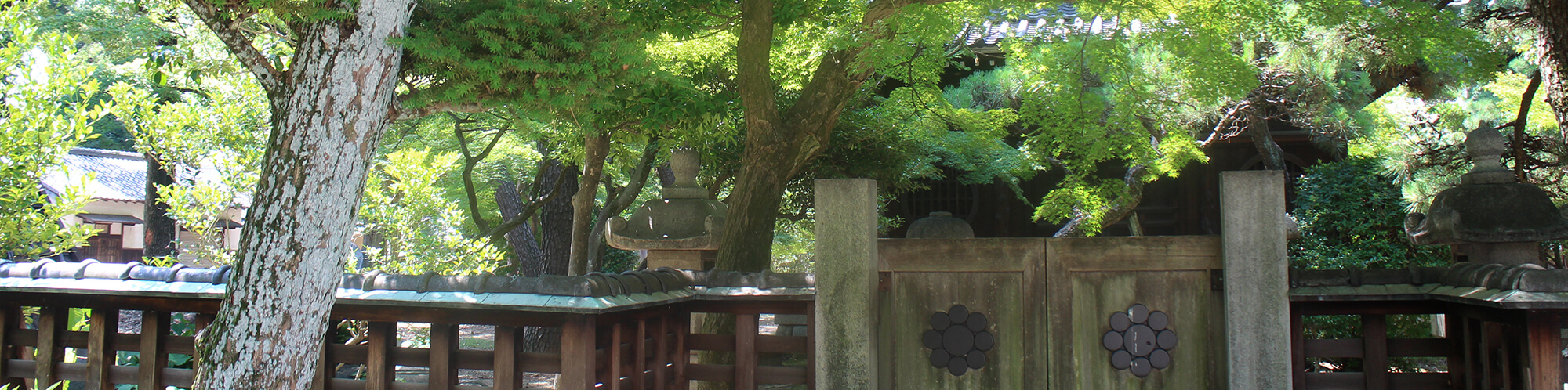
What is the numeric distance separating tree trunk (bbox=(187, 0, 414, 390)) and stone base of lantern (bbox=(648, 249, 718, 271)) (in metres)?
3.33

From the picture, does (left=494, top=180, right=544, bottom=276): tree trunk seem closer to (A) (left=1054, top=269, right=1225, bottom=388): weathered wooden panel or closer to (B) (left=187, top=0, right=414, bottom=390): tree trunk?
(B) (left=187, top=0, right=414, bottom=390): tree trunk

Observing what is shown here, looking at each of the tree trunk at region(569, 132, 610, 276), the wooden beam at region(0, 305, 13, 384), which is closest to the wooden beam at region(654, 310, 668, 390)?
the tree trunk at region(569, 132, 610, 276)

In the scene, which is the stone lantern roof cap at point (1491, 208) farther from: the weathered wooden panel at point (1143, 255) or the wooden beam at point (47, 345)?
the wooden beam at point (47, 345)

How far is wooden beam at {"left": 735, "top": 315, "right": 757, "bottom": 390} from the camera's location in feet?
15.9

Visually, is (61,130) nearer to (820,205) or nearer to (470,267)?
(470,267)

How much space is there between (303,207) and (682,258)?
11.8ft

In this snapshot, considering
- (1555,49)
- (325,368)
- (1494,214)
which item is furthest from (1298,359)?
(325,368)

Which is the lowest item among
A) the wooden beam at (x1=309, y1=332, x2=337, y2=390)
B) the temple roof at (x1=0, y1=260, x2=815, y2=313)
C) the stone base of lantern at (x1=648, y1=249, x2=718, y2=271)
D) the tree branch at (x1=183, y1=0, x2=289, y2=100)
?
the wooden beam at (x1=309, y1=332, x2=337, y2=390)

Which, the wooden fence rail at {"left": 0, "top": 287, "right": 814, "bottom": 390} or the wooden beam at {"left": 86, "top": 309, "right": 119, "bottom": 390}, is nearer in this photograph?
the wooden fence rail at {"left": 0, "top": 287, "right": 814, "bottom": 390}

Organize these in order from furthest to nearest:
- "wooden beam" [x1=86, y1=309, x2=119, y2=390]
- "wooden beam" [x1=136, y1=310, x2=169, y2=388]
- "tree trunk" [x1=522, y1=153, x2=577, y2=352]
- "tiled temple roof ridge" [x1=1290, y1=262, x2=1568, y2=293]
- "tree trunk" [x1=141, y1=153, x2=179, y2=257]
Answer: "tree trunk" [x1=522, y1=153, x2=577, y2=352] → "tree trunk" [x1=141, y1=153, x2=179, y2=257] → "wooden beam" [x1=86, y1=309, x2=119, y2=390] → "wooden beam" [x1=136, y1=310, x2=169, y2=388] → "tiled temple roof ridge" [x1=1290, y1=262, x2=1568, y2=293]

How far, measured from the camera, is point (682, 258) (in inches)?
275

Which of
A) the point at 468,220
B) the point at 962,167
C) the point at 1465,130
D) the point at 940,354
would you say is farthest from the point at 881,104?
the point at 468,220

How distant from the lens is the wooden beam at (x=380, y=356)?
15.3 ft

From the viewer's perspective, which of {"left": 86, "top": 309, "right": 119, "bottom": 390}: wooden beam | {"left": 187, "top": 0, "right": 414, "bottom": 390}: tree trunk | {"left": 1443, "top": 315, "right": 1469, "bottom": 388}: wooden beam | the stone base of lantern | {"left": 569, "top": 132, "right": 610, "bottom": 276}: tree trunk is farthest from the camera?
{"left": 569, "top": 132, "right": 610, "bottom": 276}: tree trunk
